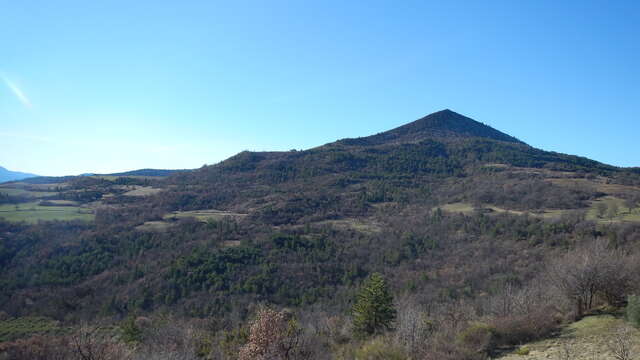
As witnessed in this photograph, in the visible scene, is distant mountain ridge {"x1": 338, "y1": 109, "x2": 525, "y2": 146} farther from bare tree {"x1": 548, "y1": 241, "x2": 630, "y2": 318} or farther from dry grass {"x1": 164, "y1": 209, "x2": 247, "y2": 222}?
bare tree {"x1": 548, "y1": 241, "x2": 630, "y2": 318}

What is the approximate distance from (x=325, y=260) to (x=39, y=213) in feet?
230

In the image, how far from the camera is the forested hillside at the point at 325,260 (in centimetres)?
1759

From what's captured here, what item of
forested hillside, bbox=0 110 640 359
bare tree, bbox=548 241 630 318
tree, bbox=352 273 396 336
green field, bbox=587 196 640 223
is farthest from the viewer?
green field, bbox=587 196 640 223

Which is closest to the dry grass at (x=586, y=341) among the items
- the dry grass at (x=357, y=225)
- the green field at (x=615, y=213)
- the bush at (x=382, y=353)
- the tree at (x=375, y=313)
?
the bush at (x=382, y=353)

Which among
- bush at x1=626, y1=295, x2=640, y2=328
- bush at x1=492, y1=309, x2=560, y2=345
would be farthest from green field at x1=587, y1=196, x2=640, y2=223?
bush at x1=626, y1=295, x2=640, y2=328

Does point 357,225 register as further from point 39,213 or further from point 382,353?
point 382,353

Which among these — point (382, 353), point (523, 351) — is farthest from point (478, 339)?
point (382, 353)

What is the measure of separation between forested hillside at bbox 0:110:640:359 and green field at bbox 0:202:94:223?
0.93m

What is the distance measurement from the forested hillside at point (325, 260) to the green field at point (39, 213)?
0.93 metres

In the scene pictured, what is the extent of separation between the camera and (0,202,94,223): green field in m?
81.8

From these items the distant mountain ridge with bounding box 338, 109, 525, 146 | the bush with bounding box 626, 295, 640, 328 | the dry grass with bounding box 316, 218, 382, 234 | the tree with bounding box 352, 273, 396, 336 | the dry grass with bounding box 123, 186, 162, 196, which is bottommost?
the dry grass with bounding box 316, 218, 382, 234

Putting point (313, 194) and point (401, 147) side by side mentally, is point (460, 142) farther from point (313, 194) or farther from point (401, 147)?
point (313, 194)

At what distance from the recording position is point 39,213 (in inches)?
3420

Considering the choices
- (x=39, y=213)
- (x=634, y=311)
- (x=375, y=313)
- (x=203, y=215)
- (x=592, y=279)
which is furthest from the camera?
(x=203, y=215)
